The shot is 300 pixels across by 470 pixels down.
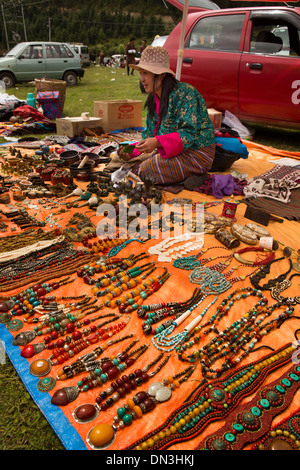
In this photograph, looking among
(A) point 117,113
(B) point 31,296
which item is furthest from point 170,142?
(A) point 117,113

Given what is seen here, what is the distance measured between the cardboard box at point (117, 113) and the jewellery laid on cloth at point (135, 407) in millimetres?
5602

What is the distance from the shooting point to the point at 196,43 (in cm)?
680

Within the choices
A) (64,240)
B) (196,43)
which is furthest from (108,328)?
(196,43)

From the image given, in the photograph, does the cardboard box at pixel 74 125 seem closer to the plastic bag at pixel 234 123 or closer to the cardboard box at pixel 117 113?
the cardboard box at pixel 117 113

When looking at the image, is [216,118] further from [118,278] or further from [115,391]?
[115,391]

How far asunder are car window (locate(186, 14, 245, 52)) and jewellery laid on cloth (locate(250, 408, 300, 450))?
260 inches

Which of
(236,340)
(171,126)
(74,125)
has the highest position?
(171,126)

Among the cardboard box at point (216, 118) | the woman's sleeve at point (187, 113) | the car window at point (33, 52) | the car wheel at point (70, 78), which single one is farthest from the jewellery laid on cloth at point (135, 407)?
the car wheel at point (70, 78)

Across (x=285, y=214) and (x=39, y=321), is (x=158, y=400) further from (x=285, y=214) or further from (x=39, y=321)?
(x=285, y=214)

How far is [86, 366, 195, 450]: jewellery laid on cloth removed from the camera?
1.42 m

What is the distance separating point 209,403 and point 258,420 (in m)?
0.23

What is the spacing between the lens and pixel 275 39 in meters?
6.14

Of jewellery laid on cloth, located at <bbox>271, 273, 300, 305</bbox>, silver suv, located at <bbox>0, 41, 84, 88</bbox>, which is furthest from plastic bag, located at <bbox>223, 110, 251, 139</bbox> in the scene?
silver suv, located at <bbox>0, 41, 84, 88</bbox>

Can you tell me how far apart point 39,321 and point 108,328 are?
0.44 metres
